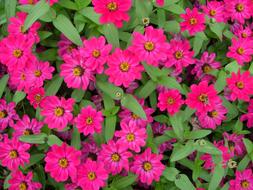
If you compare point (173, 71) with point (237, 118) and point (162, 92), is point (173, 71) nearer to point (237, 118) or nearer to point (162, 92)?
point (162, 92)

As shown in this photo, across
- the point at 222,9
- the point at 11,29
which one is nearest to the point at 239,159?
the point at 222,9

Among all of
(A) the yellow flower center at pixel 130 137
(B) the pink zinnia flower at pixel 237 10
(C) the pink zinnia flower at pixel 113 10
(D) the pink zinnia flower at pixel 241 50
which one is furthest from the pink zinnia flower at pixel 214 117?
(C) the pink zinnia flower at pixel 113 10

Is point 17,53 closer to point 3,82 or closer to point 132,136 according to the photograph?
point 3,82

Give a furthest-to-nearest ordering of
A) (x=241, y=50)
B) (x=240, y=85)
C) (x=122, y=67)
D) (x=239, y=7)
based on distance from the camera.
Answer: (x=239, y=7), (x=241, y=50), (x=240, y=85), (x=122, y=67)

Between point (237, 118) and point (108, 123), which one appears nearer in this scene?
point (108, 123)

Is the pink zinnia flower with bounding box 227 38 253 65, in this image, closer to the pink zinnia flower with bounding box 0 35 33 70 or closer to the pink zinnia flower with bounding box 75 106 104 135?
the pink zinnia flower with bounding box 75 106 104 135

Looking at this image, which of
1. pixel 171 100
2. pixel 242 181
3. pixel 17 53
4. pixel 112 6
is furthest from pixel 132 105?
pixel 242 181
